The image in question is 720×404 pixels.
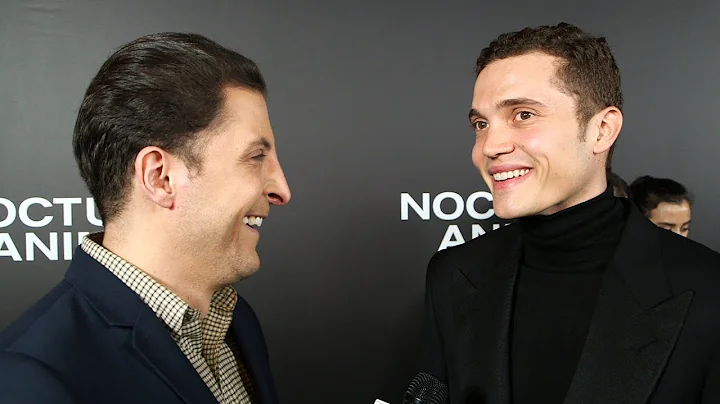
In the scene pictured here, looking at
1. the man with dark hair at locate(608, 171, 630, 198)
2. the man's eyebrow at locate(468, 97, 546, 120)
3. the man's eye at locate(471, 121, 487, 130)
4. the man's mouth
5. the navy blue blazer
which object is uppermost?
the man's eyebrow at locate(468, 97, 546, 120)

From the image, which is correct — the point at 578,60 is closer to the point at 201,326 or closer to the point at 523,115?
the point at 523,115

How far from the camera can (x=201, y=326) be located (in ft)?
4.53

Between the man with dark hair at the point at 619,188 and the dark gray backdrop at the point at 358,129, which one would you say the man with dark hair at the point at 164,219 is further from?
the man with dark hair at the point at 619,188

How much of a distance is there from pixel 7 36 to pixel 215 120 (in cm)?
176

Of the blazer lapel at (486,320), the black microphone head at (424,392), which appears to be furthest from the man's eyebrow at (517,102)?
the black microphone head at (424,392)

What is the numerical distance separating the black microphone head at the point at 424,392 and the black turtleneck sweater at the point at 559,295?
0.29 metres

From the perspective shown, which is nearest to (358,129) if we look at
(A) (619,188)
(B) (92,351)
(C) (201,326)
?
(A) (619,188)

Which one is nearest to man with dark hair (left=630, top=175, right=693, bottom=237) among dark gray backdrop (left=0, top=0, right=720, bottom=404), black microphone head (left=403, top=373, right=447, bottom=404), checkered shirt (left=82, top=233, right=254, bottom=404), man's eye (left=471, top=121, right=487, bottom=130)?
dark gray backdrop (left=0, top=0, right=720, bottom=404)

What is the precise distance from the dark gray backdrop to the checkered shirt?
130cm

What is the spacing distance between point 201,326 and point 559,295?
0.75 metres

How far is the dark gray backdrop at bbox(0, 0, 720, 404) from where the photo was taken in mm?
2732

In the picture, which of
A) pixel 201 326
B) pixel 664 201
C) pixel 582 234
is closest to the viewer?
pixel 201 326

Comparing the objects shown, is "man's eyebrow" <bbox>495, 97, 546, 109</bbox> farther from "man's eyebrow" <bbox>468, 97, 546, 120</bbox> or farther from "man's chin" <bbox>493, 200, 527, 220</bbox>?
"man's chin" <bbox>493, 200, 527, 220</bbox>

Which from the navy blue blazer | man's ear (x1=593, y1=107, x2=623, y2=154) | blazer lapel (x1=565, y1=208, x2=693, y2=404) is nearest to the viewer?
the navy blue blazer
